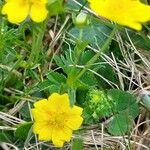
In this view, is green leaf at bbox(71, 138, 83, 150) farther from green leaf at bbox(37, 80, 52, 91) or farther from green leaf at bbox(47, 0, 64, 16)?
green leaf at bbox(47, 0, 64, 16)

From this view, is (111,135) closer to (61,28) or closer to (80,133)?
(80,133)

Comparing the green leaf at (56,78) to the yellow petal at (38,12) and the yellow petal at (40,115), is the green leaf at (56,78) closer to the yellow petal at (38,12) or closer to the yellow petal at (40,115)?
the yellow petal at (40,115)

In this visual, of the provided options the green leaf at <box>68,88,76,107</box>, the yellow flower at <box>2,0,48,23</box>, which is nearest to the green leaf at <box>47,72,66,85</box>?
the green leaf at <box>68,88,76,107</box>

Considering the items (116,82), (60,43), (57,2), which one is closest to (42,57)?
(60,43)

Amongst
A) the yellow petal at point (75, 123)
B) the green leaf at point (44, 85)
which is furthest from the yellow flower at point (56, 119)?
the green leaf at point (44, 85)

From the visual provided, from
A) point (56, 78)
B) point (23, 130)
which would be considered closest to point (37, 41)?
point (56, 78)
